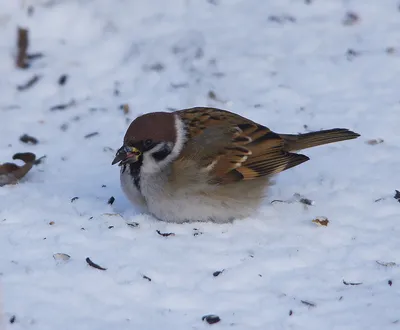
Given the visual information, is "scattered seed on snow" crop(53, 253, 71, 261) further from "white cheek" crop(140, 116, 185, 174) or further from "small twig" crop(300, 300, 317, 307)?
"small twig" crop(300, 300, 317, 307)

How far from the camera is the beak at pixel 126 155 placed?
4.86 meters

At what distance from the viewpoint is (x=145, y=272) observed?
4.36 meters

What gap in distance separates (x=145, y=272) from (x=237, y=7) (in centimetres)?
368

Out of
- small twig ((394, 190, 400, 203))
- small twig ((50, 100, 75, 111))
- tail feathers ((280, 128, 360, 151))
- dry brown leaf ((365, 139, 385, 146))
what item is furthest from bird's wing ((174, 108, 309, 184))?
small twig ((50, 100, 75, 111))

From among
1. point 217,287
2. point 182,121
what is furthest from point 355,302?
point 182,121

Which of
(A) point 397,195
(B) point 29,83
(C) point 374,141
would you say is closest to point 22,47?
(B) point 29,83

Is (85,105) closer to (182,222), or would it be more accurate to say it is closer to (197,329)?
(182,222)

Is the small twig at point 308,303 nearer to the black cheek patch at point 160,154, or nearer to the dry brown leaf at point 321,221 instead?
the dry brown leaf at point 321,221

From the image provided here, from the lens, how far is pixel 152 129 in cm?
488

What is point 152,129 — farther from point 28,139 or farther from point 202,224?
point 28,139

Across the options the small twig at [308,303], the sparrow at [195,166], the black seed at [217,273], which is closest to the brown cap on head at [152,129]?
the sparrow at [195,166]

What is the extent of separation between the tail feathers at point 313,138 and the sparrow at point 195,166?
0.17m

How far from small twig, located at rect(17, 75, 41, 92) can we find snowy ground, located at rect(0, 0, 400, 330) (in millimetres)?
41

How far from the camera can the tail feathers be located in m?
5.34
